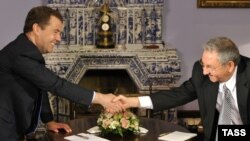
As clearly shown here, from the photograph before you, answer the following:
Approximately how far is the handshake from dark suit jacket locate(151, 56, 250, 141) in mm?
150

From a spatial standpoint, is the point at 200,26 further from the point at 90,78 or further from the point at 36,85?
the point at 36,85

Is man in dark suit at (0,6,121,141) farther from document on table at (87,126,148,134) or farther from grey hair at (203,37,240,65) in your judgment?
grey hair at (203,37,240,65)

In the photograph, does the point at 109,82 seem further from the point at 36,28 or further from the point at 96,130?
the point at 36,28

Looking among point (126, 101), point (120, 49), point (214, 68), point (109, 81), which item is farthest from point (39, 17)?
point (109, 81)

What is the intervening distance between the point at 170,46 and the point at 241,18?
0.85m

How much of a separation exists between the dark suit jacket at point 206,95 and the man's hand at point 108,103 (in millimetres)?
293

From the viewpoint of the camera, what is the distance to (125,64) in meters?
4.89

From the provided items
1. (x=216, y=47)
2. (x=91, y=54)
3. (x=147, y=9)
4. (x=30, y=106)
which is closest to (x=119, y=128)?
(x=30, y=106)

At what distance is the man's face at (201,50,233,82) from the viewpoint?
9.48ft

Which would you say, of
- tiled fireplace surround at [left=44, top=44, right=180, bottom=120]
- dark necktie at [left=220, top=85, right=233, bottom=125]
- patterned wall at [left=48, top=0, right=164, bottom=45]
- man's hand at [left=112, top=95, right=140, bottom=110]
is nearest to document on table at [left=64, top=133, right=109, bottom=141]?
man's hand at [left=112, top=95, right=140, bottom=110]

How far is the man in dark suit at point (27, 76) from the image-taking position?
9.14 feet

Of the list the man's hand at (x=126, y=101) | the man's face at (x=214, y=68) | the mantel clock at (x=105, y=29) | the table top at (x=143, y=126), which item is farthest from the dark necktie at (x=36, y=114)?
the mantel clock at (x=105, y=29)

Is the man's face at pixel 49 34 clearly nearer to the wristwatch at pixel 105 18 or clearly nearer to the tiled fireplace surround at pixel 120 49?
the tiled fireplace surround at pixel 120 49

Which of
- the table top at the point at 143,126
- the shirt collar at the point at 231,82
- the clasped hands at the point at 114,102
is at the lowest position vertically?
the table top at the point at 143,126
